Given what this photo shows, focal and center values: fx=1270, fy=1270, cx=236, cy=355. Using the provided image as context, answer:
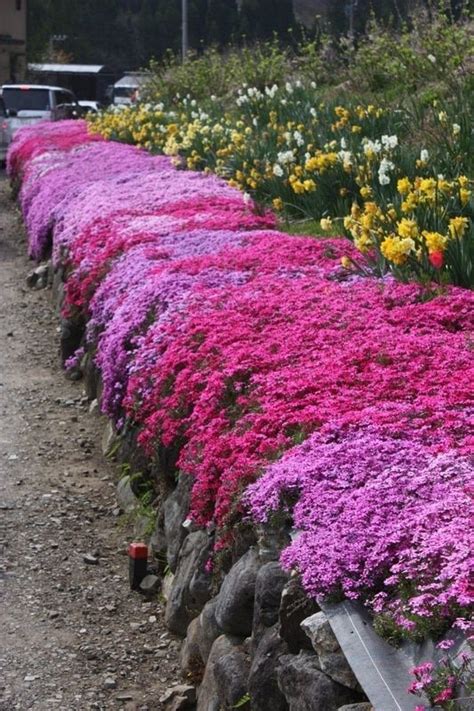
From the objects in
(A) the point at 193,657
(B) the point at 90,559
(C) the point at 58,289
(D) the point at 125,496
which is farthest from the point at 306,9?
(A) the point at 193,657

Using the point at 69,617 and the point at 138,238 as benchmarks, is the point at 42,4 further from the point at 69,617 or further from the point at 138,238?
the point at 69,617

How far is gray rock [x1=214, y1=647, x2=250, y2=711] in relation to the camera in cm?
418

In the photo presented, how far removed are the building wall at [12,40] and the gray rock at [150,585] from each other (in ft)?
182

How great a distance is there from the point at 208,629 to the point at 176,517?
1095mm

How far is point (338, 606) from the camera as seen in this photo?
3605 mm

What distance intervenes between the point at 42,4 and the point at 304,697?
226 feet

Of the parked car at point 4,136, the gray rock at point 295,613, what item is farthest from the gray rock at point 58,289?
the parked car at point 4,136

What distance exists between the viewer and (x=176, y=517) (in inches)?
229

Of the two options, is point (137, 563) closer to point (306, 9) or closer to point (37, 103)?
point (37, 103)

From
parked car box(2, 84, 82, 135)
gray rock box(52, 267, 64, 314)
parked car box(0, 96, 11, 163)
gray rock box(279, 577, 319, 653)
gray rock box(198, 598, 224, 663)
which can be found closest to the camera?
gray rock box(279, 577, 319, 653)

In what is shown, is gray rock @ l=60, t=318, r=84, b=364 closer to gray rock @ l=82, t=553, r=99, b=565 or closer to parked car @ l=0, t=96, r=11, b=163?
gray rock @ l=82, t=553, r=99, b=565

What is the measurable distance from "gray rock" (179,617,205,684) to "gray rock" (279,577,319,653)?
118 cm

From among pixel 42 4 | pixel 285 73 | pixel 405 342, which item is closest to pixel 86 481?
pixel 405 342

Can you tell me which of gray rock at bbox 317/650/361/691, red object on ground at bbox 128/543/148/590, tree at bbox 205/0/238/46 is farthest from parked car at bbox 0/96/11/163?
tree at bbox 205/0/238/46
